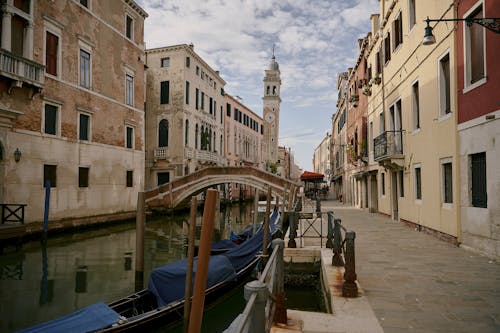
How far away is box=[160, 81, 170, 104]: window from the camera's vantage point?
25.3 m

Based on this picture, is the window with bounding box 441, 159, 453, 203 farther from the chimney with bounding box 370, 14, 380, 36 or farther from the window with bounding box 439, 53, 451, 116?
the chimney with bounding box 370, 14, 380, 36

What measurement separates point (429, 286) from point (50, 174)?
13571 mm

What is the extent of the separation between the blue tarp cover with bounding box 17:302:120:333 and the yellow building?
265 inches

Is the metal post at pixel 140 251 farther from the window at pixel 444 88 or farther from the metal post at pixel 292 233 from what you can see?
the window at pixel 444 88

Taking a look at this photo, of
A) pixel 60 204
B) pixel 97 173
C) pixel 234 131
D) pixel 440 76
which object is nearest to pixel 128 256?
pixel 60 204

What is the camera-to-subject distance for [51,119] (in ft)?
45.6

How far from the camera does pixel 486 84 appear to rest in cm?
632

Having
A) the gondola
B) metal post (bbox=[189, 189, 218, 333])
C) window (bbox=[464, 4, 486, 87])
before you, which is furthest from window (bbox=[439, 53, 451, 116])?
metal post (bbox=[189, 189, 218, 333])

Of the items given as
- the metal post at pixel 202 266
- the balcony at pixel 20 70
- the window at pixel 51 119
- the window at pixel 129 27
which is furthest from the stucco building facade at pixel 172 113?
Result: the metal post at pixel 202 266

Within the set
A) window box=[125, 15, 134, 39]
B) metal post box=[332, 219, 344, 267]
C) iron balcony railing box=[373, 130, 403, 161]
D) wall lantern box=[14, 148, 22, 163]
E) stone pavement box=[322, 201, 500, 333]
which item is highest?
window box=[125, 15, 134, 39]

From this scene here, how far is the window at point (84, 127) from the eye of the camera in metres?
15.5

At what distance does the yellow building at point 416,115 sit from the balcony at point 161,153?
14.6 m

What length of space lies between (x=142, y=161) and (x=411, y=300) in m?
17.8

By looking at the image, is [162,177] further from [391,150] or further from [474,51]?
[474,51]
